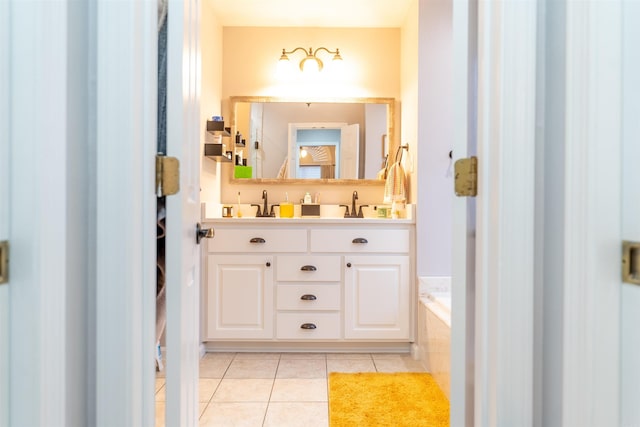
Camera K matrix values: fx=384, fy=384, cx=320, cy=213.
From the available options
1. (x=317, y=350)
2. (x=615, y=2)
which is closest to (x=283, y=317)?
(x=317, y=350)

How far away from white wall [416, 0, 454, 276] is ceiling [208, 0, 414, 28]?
352 mm

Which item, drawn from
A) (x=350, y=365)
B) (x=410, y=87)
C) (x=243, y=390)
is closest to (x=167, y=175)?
(x=243, y=390)

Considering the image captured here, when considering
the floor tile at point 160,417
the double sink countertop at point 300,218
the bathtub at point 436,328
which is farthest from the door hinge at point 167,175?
the double sink countertop at point 300,218

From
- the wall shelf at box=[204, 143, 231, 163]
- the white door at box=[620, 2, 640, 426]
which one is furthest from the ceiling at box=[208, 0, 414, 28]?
the white door at box=[620, 2, 640, 426]

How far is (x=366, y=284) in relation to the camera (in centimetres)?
259

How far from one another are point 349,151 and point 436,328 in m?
1.59

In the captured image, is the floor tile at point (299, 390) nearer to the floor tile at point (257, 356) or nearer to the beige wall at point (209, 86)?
the floor tile at point (257, 356)

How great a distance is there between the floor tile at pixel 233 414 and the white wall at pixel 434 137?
134cm

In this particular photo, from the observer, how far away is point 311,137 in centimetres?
321

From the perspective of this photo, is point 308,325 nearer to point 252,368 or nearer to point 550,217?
point 252,368

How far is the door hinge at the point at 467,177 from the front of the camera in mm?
828

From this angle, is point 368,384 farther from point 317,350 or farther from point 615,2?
point 615,2

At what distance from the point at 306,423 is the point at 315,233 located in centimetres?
119

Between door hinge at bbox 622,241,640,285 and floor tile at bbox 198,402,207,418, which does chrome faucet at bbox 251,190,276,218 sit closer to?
floor tile at bbox 198,402,207,418
